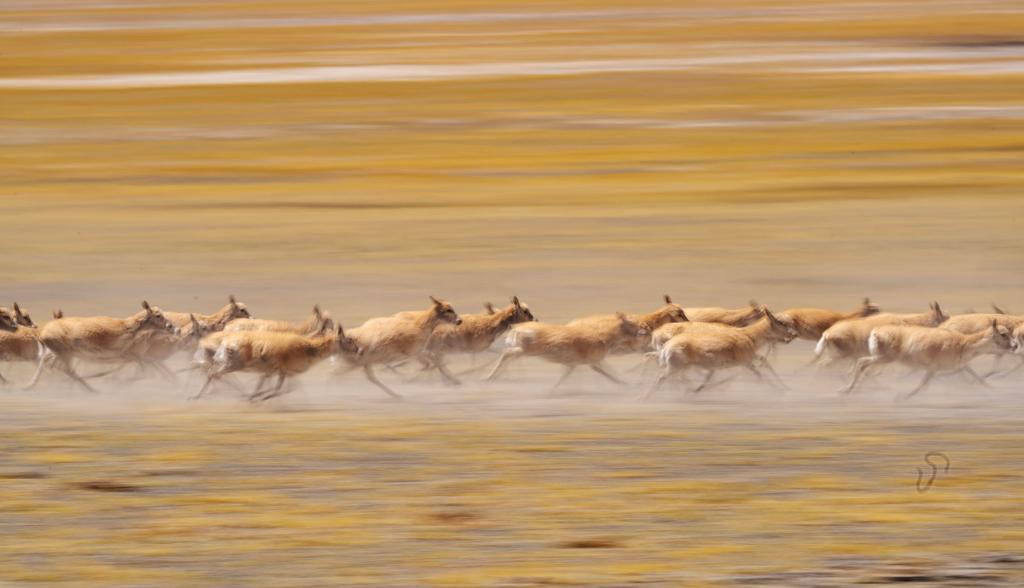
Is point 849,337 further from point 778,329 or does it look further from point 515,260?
point 515,260

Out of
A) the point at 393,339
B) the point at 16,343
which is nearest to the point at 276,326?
the point at 393,339

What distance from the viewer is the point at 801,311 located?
450 inches

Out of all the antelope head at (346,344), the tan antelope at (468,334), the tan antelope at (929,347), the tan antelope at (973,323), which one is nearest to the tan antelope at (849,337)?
the tan antelope at (929,347)

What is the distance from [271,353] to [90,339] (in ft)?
3.83

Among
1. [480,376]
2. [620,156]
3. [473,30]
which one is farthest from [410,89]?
[480,376]

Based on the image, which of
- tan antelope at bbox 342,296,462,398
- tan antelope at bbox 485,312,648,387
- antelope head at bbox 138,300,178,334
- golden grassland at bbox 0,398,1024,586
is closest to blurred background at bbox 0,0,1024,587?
golden grassland at bbox 0,398,1024,586

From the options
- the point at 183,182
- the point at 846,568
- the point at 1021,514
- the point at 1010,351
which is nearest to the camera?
the point at 846,568

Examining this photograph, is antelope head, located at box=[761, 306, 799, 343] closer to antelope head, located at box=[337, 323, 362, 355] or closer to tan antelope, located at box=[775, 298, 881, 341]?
tan antelope, located at box=[775, 298, 881, 341]

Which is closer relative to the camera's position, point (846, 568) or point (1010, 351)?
point (846, 568)

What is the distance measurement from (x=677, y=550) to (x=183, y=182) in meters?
14.8

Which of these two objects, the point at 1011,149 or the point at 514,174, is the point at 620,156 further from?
the point at 1011,149

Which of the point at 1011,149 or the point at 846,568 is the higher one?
the point at 1011,149

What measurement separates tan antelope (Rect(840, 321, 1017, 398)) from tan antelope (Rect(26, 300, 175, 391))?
4195 mm

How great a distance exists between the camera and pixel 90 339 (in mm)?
10766
